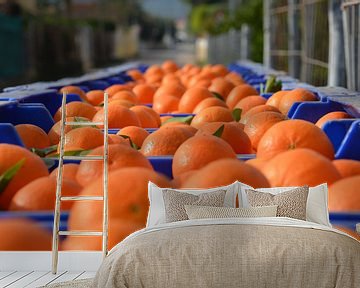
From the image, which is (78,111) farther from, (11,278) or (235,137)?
(11,278)

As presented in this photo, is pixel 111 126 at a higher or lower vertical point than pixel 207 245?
higher

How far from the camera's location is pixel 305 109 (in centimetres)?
461

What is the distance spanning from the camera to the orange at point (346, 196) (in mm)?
3562

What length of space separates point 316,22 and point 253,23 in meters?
9.63

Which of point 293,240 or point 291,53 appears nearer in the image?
point 293,240

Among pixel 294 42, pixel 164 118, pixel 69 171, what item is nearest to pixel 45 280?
pixel 69 171

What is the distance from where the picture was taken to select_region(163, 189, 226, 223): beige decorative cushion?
11.6ft

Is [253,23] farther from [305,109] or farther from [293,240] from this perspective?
[293,240]

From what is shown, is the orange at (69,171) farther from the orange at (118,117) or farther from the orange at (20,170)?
the orange at (118,117)

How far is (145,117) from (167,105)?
1140mm

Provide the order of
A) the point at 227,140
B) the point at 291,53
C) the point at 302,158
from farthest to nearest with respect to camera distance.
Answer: the point at 291,53, the point at 227,140, the point at 302,158

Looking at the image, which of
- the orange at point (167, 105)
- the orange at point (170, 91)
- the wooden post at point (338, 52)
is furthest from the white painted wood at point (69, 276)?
the wooden post at point (338, 52)

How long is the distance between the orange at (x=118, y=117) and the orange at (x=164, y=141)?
539mm

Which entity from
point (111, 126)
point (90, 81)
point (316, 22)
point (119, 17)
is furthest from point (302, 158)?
point (119, 17)
